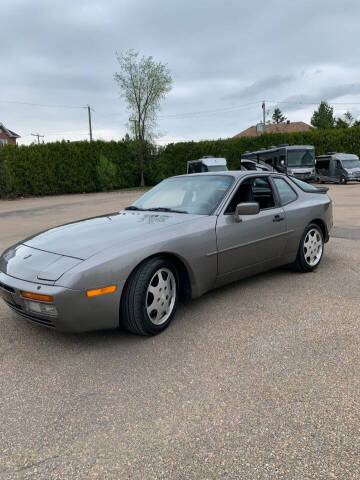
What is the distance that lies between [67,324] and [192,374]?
0.94 m

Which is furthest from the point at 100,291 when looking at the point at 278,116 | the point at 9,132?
the point at 278,116

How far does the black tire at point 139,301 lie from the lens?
115 inches

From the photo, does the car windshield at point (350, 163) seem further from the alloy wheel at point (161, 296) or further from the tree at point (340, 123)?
the tree at point (340, 123)

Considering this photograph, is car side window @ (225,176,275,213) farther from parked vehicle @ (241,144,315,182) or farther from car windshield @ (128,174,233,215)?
parked vehicle @ (241,144,315,182)

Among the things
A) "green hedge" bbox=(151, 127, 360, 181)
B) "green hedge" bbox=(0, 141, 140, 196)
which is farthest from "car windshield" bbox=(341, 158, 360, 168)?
"green hedge" bbox=(0, 141, 140, 196)

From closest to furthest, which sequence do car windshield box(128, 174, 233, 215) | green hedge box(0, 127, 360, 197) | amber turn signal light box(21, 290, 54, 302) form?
amber turn signal light box(21, 290, 54, 302)
car windshield box(128, 174, 233, 215)
green hedge box(0, 127, 360, 197)

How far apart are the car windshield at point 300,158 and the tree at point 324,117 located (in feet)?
136

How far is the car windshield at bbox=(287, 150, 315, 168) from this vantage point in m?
21.2

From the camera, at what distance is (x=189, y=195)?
4148 millimetres

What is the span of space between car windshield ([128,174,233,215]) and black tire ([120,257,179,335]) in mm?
940

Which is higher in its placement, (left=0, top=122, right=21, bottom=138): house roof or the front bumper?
(left=0, top=122, right=21, bottom=138): house roof

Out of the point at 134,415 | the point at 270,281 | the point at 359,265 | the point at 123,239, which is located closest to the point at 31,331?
the point at 123,239

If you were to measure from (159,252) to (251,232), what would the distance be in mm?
1224

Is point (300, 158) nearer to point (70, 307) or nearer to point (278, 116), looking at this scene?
point (70, 307)
